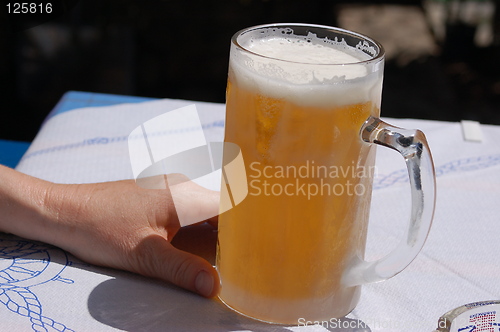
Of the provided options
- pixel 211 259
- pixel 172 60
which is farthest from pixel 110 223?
pixel 172 60

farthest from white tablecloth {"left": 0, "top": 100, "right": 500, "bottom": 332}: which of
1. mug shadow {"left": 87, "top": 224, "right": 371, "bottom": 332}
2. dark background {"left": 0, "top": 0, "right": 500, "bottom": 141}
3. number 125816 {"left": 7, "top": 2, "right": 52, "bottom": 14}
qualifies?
dark background {"left": 0, "top": 0, "right": 500, "bottom": 141}

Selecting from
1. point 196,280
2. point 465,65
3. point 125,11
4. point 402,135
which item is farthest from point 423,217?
point 465,65

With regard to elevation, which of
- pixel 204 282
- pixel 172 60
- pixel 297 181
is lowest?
pixel 172 60

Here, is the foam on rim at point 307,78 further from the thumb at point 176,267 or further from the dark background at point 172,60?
the dark background at point 172,60

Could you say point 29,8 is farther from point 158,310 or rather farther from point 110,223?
point 158,310

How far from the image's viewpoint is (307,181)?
1.88 feet

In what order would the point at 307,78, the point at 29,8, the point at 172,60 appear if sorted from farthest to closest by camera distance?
the point at 172,60 → the point at 29,8 → the point at 307,78

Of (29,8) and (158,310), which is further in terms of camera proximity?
(29,8)

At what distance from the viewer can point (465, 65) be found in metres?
3.12

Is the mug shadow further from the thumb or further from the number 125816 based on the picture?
the number 125816

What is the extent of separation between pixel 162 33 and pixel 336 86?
2485 mm

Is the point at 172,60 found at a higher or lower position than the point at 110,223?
lower

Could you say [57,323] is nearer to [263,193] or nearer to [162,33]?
[263,193]

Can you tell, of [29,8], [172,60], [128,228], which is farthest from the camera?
[172,60]
